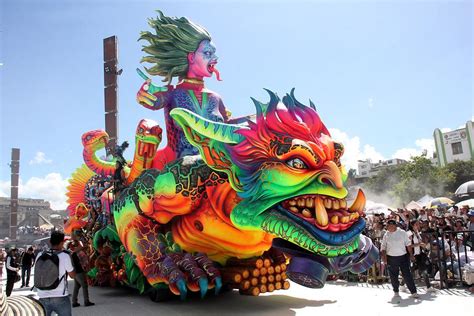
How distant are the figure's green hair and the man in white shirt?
404cm

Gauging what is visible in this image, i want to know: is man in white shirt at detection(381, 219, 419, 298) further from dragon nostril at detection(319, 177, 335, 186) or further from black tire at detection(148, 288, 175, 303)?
black tire at detection(148, 288, 175, 303)

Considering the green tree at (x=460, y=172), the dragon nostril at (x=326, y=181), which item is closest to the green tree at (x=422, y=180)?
the green tree at (x=460, y=172)

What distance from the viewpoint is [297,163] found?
4.54 metres

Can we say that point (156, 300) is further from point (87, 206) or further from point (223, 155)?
point (87, 206)

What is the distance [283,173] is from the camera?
4508 mm

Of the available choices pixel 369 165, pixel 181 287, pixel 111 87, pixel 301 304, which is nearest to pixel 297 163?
pixel 181 287

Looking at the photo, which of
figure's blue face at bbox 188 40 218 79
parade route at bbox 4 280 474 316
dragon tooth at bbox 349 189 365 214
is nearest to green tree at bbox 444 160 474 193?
parade route at bbox 4 280 474 316

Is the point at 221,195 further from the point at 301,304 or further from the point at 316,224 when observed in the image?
the point at 301,304

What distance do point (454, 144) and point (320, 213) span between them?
44.1m

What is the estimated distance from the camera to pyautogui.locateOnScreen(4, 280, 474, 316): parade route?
5.20 metres

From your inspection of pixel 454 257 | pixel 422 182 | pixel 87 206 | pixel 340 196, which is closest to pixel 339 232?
pixel 340 196

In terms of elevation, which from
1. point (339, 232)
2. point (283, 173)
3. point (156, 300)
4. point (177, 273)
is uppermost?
point (283, 173)

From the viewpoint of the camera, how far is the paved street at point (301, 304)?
5195mm

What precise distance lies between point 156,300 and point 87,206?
154 inches
